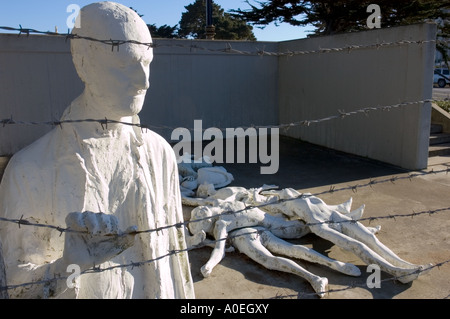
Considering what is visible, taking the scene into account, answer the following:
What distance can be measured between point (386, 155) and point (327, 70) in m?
2.36

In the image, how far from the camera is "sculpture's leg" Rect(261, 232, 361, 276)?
3883 millimetres

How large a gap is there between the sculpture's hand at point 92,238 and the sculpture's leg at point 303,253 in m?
2.85

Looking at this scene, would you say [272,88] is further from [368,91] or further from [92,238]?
[92,238]

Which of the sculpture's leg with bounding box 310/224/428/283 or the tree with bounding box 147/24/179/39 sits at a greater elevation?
the tree with bounding box 147/24/179/39

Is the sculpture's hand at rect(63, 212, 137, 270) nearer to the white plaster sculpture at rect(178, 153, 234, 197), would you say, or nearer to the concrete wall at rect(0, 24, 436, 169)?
the white plaster sculpture at rect(178, 153, 234, 197)

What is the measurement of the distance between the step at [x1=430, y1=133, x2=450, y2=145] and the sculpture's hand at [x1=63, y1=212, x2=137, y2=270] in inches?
361

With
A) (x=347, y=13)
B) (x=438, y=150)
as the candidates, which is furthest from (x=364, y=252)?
(x=347, y=13)

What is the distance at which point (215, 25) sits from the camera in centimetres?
2669

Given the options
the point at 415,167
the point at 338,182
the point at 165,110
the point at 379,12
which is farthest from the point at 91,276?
the point at 379,12

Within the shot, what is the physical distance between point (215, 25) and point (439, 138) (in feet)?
64.7

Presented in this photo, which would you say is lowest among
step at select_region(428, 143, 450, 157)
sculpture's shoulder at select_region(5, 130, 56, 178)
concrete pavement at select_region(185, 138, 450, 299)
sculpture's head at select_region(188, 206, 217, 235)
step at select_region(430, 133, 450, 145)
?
concrete pavement at select_region(185, 138, 450, 299)

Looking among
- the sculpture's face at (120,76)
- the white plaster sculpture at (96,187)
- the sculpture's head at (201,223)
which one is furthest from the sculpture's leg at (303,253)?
the sculpture's face at (120,76)

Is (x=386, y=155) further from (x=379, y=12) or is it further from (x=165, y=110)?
(x=379, y=12)

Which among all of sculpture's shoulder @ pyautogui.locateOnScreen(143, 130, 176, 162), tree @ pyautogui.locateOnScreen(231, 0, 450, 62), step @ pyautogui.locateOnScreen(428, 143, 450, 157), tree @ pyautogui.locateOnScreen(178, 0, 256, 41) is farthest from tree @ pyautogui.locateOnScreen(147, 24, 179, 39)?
sculpture's shoulder @ pyautogui.locateOnScreen(143, 130, 176, 162)
